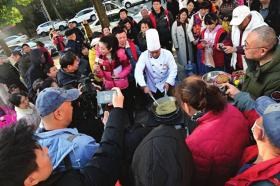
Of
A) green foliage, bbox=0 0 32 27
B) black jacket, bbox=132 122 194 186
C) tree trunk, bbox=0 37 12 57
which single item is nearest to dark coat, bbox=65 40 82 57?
black jacket, bbox=132 122 194 186

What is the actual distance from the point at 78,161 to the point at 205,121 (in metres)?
1.07

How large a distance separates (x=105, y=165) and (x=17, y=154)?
0.58 meters

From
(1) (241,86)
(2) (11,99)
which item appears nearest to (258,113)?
(1) (241,86)

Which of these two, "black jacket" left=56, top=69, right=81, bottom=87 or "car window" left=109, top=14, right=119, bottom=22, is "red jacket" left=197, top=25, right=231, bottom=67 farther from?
"car window" left=109, top=14, right=119, bottom=22

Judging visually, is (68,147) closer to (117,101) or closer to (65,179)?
(65,179)

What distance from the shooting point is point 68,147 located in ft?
6.70

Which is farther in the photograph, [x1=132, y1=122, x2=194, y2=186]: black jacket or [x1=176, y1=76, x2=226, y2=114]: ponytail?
[x1=176, y1=76, x2=226, y2=114]: ponytail

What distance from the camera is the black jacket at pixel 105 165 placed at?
5.41ft

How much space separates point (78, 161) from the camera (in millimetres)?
2018

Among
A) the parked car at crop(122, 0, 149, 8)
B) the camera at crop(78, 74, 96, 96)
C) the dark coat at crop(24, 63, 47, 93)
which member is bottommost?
the parked car at crop(122, 0, 149, 8)

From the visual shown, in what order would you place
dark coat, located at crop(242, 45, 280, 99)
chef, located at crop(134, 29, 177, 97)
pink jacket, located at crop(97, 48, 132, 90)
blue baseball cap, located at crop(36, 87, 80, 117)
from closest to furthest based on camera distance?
blue baseball cap, located at crop(36, 87, 80, 117)
dark coat, located at crop(242, 45, 280, 99)
chef, located at crop(134, 29, 177, 97)
pink jacket, located at crop(97, 48, 132, 90)

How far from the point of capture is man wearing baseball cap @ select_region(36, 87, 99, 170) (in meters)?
2.03

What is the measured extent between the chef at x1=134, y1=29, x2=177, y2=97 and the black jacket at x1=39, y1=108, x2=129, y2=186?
2314 millimetres

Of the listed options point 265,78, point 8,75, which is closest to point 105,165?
point 265,78
